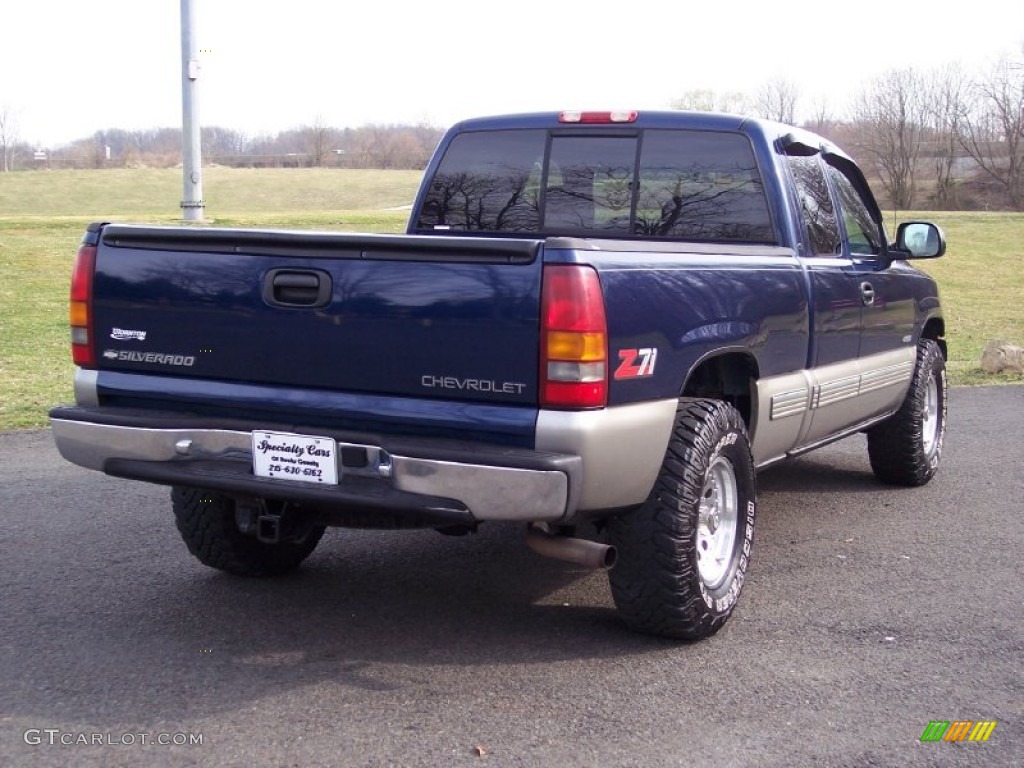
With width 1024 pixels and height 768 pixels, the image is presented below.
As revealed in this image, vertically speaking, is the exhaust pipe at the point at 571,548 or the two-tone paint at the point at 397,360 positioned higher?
the two-tone paint at the point at 397,360

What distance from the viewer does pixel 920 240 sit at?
6594 mm

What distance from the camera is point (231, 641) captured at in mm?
4473

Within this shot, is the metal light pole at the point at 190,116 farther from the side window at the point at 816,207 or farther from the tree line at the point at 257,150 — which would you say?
the tree line at the point at 257,150

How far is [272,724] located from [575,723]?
0.94 meters

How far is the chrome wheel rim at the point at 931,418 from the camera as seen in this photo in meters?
7.49

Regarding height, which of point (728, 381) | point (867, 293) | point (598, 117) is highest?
point (598, 117)

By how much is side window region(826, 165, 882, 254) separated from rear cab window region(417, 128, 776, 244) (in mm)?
941

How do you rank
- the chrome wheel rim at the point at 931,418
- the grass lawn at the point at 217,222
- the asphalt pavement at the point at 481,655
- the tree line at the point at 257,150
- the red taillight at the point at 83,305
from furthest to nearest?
the tree line at the point at 257,150 < the grass lawn at the point at 217,222 < the chrome wheel rim at the point at 931,418 < the red taillight at the point at 83,305 < the asphalt pavement at the point at 481,655

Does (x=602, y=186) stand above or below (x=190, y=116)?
below

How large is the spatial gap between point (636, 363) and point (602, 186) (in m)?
1.99

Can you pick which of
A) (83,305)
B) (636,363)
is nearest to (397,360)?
(636,363)

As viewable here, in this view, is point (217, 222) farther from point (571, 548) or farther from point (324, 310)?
point (571, 548)

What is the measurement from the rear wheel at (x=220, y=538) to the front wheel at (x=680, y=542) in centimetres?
145

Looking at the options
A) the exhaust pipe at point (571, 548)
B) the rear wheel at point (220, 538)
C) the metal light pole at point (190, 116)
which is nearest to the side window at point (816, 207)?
the exhaust pipe at point (571, 548)
